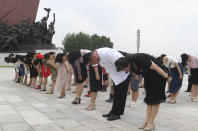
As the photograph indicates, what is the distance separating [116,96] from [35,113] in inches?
57.8

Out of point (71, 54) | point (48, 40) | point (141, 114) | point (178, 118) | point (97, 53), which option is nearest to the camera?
point (97, 53)

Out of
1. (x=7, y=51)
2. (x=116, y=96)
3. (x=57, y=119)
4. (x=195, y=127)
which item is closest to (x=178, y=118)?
(x=195, y=127)

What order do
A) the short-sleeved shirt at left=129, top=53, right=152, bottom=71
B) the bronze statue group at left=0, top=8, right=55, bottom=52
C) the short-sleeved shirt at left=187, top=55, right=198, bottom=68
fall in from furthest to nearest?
the bronze statue group at left=0, top=8, right=55, bottom=52, the short-sleeved shirt at left=187, top=55, right=198, bottom=68, the short-sleeved shirt at left=129, top=53, right=152, bottom=71

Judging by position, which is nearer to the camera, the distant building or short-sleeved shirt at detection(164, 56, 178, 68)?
short-sleeved shirt at detection(164, 56, 178, 68)

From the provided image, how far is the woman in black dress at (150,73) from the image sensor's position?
3246 mm

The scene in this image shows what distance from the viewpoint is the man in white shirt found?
3990 millimetres

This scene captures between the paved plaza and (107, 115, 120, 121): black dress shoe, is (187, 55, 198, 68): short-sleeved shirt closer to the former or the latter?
the paved plaza

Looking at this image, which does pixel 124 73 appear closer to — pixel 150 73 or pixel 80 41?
pixel 150 73

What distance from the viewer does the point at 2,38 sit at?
72.4 ft

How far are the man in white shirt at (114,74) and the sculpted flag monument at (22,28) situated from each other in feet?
62.8

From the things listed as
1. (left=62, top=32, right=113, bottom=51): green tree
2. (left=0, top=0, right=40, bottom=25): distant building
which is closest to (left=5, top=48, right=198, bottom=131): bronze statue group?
(left=0, top=0, right=40, bottom=25): distant building

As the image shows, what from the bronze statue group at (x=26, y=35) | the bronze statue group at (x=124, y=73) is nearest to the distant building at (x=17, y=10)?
the bronze statue group at (x=26, y=35)

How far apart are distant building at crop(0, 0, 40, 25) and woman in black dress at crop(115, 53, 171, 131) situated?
77.1ft

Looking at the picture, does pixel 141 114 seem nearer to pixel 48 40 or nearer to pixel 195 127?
pixel 195 127
